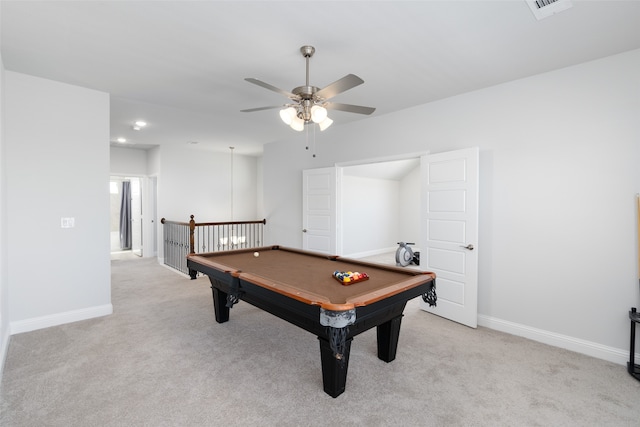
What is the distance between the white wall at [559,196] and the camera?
2637mm

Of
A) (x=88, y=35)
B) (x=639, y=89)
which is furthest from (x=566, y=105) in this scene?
(x=88, y=35)

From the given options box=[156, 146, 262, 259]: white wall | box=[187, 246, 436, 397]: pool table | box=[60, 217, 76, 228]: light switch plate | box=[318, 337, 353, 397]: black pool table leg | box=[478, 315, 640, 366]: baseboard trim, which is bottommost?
box=[478, 315, 640, 366]: baseboard trim

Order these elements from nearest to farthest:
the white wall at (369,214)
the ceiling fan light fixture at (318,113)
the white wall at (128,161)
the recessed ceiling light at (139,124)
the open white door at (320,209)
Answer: the ceiling fan light fixture at (318,113)
the recessed ceiling light at (139,124)
the open white door at (320,209)
the white wall at (128,161)
the white wall at (369,214)

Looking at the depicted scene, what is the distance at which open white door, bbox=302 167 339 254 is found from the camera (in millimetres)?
5043

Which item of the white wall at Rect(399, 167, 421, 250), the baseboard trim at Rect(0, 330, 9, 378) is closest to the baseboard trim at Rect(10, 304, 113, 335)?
the baseboard trim at Rect(0, 330, 9, 378)

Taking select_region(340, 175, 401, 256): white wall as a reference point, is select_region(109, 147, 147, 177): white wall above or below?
above

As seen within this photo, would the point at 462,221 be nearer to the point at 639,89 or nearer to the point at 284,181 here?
the point at 639,89

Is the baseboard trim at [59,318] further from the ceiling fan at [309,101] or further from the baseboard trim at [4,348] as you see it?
the ceiling fan at [309,101]

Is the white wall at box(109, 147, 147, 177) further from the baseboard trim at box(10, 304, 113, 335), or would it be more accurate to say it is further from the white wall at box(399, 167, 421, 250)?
the white wall at box(399, 167, 421, 250)

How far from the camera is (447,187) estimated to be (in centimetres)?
357

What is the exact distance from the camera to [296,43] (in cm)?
247

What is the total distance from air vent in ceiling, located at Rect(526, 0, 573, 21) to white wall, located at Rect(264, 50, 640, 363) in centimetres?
110

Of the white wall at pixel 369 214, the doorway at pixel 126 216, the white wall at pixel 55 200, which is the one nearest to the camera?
the white wall at pixel 55 200

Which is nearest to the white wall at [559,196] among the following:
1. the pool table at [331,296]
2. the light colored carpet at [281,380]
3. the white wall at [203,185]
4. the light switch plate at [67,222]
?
the light colored carpet at [281,380]
